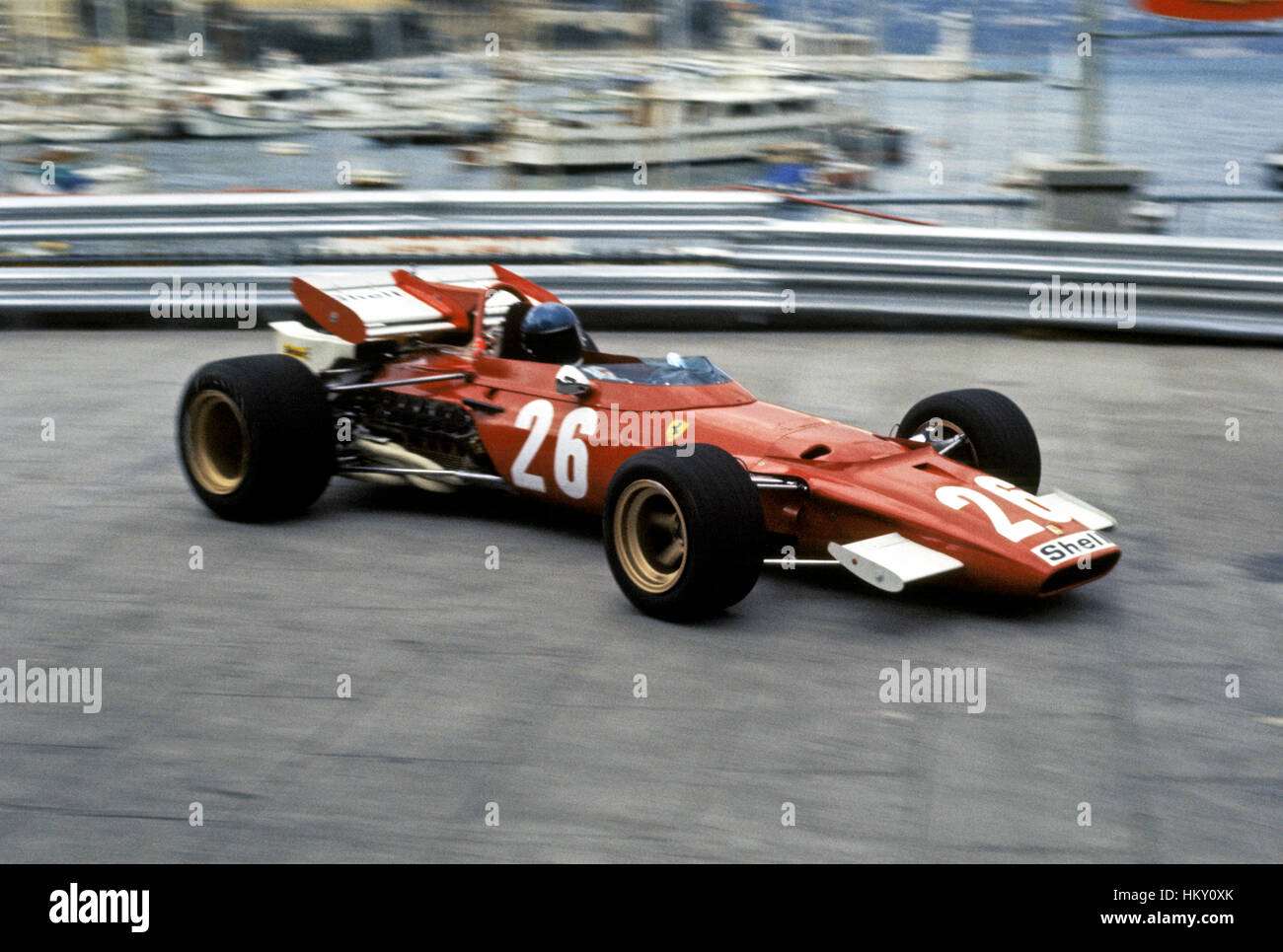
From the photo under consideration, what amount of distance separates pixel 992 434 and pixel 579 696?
99.5 inches

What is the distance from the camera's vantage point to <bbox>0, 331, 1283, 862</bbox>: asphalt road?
4344 millimetres

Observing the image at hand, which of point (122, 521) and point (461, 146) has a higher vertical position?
point (461, 146)

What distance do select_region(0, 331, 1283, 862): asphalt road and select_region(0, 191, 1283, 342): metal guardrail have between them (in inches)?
128

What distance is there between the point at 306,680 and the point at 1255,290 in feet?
27.2

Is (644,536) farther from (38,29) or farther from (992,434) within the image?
(38,29)

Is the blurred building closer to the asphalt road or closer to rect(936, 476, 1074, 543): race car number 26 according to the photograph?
the asphalt road

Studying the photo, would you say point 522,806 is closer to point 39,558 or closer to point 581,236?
point 39,558

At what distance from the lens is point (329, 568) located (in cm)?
681

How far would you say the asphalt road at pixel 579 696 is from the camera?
434cm

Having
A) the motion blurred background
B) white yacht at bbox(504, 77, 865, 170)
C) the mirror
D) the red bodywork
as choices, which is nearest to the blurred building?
the motion blurred background

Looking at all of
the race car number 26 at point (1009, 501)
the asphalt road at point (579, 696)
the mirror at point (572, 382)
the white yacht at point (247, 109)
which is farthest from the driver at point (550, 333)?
the white yacht at point (247, 109)

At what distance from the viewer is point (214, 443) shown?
25.2 feet
